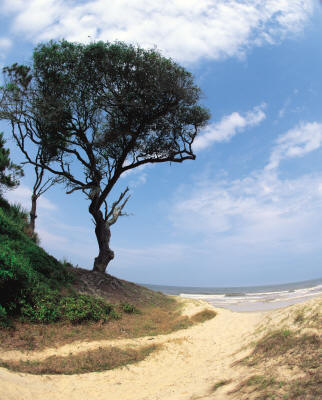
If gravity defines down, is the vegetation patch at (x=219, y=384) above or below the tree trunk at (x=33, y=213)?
below

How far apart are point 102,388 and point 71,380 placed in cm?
88

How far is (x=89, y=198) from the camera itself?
61.6 feet

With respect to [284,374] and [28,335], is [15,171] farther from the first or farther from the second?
[284,374]

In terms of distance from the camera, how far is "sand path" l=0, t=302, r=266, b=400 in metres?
6.04

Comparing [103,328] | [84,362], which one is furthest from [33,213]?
[84,362]

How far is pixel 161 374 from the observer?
791cm

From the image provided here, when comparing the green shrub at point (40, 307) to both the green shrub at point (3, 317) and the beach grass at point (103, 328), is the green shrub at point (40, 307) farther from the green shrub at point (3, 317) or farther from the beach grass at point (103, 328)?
Result: the green shrub at point (3, 317)

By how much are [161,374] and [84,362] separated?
2.31 meters

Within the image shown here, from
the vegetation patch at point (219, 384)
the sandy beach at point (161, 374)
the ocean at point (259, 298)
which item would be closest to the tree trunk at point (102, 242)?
the sandy beach at point (161, 374)

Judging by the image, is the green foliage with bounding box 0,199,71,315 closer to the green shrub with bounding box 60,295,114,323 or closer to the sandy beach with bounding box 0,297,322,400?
the green shrub with bounding box 60,295,114,323

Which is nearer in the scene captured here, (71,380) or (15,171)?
(71,380)

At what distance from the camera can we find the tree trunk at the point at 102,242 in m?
19.0

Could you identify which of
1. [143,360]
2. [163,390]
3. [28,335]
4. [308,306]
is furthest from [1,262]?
[308,306]

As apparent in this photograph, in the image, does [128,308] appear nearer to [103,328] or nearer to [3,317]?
[103,328]
